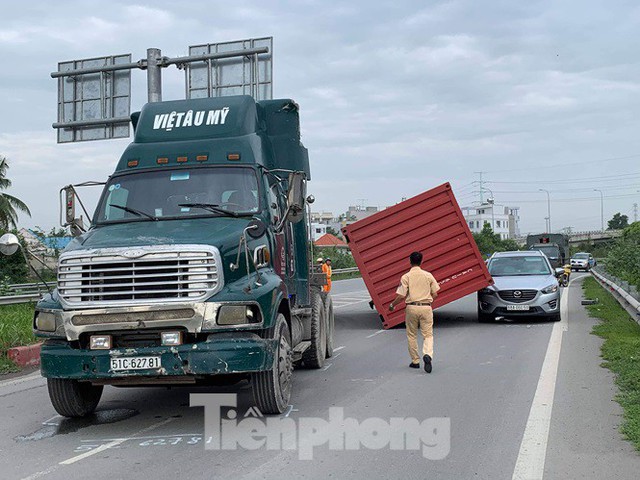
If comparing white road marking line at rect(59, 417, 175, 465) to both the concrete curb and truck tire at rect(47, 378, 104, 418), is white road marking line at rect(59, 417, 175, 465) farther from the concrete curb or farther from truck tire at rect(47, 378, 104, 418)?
the concrete curb

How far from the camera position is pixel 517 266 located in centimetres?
1862

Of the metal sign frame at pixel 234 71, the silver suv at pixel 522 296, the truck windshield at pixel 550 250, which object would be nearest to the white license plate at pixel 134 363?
the silver suv at pixel 522 296

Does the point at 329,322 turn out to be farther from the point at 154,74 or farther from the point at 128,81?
the point at 128,81

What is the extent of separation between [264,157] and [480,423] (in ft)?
13.1

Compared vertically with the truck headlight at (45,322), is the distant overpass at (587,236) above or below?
above

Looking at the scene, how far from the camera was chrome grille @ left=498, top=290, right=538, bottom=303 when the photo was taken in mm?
16922

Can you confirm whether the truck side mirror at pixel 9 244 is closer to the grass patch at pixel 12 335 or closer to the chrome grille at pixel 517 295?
the grass patch at pixel 12 335

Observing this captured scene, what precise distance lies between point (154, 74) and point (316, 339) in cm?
1003

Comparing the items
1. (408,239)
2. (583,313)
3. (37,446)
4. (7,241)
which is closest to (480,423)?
(37,446)

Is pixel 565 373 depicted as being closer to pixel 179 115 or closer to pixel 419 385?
pixel 419 385

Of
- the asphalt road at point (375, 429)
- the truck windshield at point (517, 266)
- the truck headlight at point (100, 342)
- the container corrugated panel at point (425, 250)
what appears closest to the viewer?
the asphalt road at point (375, 429)

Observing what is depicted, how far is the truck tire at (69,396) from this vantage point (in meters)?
7.54

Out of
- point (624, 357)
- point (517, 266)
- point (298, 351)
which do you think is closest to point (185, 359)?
point (298, 351)

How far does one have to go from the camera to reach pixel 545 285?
1709 cm
